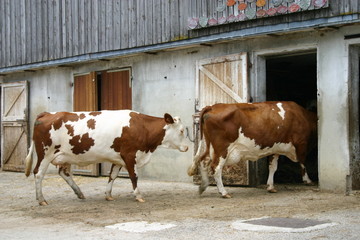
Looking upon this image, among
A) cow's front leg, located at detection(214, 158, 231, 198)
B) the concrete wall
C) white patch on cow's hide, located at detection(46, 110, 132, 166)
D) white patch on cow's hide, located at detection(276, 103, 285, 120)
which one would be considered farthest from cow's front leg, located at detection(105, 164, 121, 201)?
white patch on cow's hide, located at detection(276, 103, 285, 120)

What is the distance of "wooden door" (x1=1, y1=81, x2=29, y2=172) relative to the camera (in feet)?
54.3

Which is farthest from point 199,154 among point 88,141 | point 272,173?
point 88,141

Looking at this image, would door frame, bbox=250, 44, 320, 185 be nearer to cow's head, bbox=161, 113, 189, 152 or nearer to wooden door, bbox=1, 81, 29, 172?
cow's head, bbox=161, 113, 189, 152

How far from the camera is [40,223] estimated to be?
7.66 metres

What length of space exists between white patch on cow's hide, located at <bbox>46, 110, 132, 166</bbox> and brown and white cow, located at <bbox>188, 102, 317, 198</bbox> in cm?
150

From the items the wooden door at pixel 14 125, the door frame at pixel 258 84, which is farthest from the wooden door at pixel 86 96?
the door frame at pixel 258 84

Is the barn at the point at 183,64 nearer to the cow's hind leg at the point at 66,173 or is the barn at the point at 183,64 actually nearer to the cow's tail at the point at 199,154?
the cow's tail at the point at 199,154

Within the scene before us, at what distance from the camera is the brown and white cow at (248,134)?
998 cm

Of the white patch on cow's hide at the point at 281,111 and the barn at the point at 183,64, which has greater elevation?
the barn at the point at 183,64

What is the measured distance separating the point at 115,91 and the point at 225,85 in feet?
12.1

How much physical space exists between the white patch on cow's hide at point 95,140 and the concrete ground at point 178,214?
0.78 meters

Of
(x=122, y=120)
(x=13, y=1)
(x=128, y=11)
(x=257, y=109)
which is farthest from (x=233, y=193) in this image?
(x=13, y=1)

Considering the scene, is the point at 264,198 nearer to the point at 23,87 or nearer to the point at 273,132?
the point at 273,132

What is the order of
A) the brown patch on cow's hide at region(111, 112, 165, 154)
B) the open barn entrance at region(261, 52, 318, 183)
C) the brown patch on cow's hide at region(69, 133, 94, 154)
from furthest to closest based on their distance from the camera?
the open barn entrance at region(261, 52, 318, 183)
the brown patch on cow's hide at region(111, 112, 165, 154)
the brown patch on cow's hide at region(69, 133, 94, 154)
